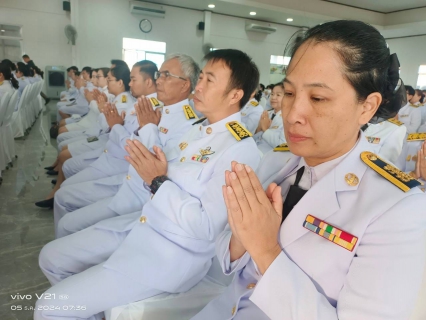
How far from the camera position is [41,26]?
9617mm

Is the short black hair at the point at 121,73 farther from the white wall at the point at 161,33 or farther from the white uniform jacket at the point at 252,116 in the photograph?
the white wall at the point at 161,33

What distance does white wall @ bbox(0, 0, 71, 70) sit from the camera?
30.4 ft

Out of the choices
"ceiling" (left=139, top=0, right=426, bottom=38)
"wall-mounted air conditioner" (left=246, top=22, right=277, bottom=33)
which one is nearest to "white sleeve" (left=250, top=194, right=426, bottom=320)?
"ceiling" (left=139, top=0, right=426, bottom=38)

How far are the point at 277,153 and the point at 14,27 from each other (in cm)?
1122

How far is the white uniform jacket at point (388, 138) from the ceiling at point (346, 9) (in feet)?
17.2

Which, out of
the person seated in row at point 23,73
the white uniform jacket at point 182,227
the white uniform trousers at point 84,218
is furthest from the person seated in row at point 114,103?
the person seated in row at point 23,73

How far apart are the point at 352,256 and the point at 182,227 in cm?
70

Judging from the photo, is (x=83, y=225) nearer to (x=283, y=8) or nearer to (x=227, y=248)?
(x=227, y=248)

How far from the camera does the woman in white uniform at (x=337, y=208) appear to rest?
0.70 metres

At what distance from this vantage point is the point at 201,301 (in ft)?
4.21

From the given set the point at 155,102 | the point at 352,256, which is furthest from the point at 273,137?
the point at 352,256

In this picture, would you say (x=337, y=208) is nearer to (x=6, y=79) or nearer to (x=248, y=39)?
(x=6, y=79)

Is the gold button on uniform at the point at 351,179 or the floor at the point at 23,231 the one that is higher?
the gold button on uniform at the point at 351,179

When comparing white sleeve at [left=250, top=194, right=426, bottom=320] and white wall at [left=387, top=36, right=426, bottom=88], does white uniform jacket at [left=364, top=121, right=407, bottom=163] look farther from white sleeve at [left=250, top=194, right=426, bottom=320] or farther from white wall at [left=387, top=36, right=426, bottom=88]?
white wall at [left=387, top=36, right=426, bottom=88]
